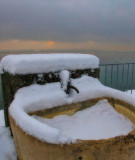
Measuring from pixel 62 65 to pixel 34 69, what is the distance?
0.35 meters

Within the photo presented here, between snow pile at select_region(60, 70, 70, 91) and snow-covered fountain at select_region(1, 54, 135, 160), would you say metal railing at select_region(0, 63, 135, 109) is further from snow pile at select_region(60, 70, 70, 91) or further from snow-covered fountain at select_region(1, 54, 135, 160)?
snow pile at select_region(60, 70, 70, 91)

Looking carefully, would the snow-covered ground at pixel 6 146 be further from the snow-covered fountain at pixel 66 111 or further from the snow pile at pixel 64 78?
the snow pile at pixel 64 78

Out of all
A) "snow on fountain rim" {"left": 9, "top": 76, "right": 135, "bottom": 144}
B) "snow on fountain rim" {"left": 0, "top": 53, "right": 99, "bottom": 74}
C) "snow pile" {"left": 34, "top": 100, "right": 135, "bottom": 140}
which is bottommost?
"snow pile" {"left": 34, "top": 100, "right": 135, "bottom": 140}

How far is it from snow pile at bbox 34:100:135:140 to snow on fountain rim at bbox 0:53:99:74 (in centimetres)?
53

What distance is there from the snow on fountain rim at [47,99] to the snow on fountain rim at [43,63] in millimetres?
173

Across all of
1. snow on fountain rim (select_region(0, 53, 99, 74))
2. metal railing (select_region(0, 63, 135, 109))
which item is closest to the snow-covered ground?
snow on fountain rim (select_region(0, 53, 99, 74))

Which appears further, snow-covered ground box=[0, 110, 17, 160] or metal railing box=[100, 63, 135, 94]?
metal railing box=[100, 63, 135, 94]

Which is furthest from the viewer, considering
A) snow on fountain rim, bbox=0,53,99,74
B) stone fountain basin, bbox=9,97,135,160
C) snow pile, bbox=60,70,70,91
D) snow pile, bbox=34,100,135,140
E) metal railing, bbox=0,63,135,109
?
metal railing, bbox=0,63,135,109

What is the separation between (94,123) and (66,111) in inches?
13.0

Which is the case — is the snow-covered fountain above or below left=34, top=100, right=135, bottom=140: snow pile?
above

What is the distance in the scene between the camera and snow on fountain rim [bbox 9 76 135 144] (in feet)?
3.60

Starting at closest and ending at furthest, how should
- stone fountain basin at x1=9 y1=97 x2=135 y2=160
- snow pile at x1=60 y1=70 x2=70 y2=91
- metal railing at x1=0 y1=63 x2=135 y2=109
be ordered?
1. stone fountain basin at x1=9 y1=97 x2=135 y2=160
2. snow pile at x1=60 y1=70 x2=70 y2=91
3. metal railing at x1=0 y1=63 x2=135 y2=109

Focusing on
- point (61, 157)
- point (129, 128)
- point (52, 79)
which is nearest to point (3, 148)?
point (52, 79)

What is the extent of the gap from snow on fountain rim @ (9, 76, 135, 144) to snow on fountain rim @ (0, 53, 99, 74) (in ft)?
0.57
